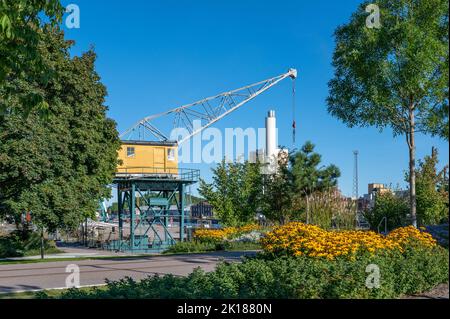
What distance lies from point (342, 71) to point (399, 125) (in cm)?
269

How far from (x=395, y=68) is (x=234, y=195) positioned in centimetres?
2540

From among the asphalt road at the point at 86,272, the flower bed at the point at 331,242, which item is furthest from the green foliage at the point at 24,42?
the flower bed at the point at 331,242

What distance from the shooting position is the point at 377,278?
10094 millimetres

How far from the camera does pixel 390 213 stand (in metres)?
31.8

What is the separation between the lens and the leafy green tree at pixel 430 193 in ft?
106

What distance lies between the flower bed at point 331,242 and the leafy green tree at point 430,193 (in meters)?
19.5

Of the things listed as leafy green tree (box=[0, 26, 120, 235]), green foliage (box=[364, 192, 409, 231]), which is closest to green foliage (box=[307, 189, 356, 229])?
green foliage (box=[364, 192, 409, 231])

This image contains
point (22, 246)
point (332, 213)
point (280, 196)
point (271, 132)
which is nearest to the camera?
point (332, 213)

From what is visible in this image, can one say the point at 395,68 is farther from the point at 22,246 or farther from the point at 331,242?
the point at 22,246

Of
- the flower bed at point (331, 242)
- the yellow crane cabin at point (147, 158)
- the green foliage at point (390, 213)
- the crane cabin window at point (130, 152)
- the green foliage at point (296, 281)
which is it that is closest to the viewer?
the green foliage at point (296, 281)

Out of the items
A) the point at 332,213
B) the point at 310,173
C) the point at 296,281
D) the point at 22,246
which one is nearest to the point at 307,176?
the point at 310,173

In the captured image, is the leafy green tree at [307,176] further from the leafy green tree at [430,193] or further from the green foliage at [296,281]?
the green foliage at [296,281]

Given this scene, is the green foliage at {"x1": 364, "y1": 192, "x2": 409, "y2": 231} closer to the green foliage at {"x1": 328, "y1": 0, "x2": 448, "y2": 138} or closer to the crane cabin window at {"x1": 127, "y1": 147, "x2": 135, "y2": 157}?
the green foliage at {"x1": 328, "y1": 0, "x2": 448, "y2": 138}

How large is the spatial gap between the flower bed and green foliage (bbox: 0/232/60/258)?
20410 mm
